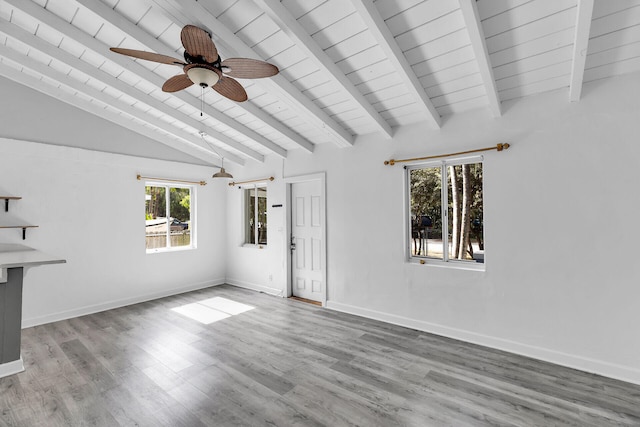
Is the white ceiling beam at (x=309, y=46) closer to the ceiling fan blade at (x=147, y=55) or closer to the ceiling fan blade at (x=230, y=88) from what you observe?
the ceiling fan blade at (x=230, y=88)

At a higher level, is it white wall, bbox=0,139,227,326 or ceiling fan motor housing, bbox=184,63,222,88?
ceiling fan motor housing, bbox=184,63,222,88

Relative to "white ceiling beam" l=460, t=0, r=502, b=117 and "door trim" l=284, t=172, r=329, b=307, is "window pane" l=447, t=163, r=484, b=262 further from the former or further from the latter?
"door trim" l=284, t=172, r=329, b=307

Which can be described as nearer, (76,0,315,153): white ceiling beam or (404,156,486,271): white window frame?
(76,0,315,153): white ceiling beam

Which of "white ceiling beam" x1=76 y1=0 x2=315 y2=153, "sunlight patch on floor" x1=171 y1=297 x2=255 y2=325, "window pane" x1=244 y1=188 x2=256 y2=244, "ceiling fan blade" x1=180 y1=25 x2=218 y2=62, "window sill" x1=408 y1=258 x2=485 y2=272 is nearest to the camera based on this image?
"ceiling fan blade" x1=180 y1=25 x2=218 y2=62

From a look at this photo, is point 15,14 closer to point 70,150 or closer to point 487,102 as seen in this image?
point 70,150

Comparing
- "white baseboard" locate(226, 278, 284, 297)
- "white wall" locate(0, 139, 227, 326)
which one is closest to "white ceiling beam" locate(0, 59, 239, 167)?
"white wall" locate(0, 139, 227, 326)

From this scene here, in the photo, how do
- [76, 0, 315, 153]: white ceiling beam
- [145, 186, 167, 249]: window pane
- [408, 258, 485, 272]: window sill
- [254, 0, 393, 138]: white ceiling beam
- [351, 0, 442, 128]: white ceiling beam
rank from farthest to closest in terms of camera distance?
[145, 186, 167, 249]: window pane
[408, 258, 485, 272]: window sill
[76, 0, 315, 153]: white ceiling beam
[254, 0, 393, 138]: white ceiling beam
[351, 0, 442, 128]: white ceiling beam

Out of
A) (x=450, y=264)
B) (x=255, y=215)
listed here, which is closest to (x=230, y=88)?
(x=450, y=264)

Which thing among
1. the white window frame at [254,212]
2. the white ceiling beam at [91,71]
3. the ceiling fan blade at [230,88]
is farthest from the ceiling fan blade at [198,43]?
the white window frame at [254,212]

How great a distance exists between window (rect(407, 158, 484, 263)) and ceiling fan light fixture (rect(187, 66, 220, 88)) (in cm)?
263

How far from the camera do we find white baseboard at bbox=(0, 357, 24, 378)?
273 centimetres

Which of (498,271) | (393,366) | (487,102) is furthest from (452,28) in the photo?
(393,366)

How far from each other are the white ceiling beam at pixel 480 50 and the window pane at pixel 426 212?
0.99 meters

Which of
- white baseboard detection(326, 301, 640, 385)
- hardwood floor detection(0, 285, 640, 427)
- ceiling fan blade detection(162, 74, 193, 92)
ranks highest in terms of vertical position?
ceiling fan blade detection(162, 74, 193, 92)
